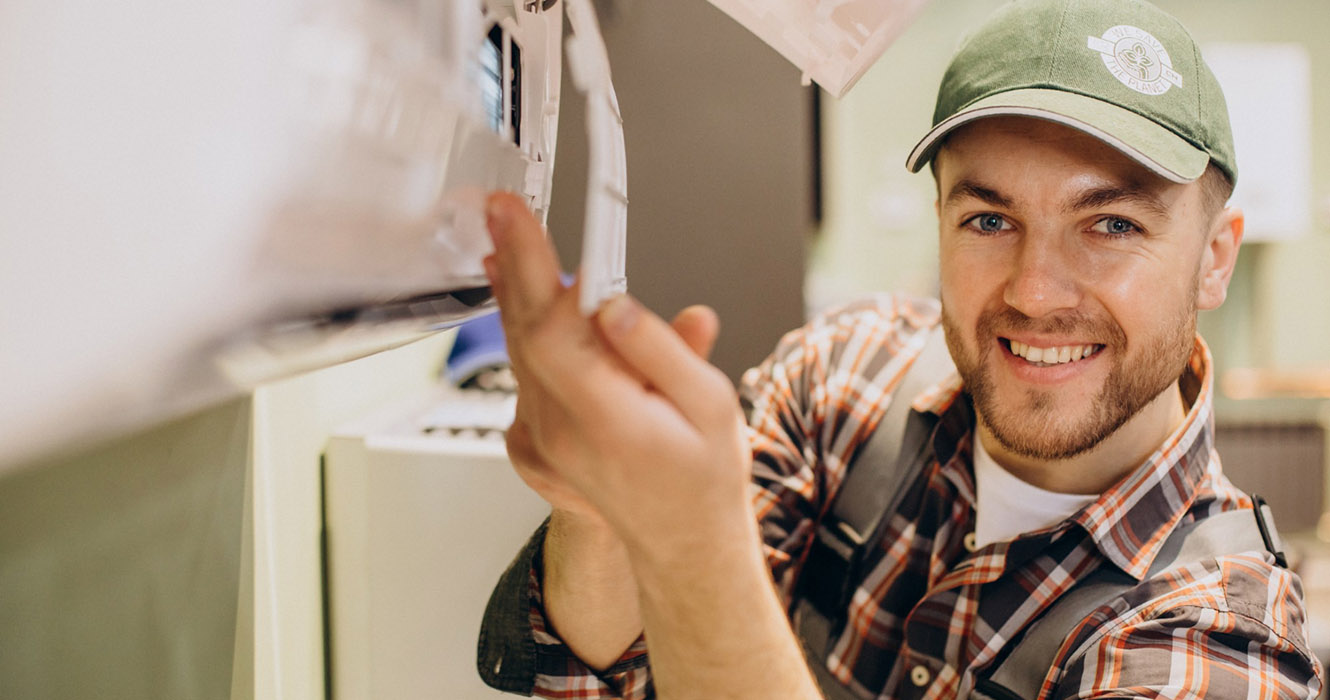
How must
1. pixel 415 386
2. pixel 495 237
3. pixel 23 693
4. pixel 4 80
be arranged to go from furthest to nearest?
pixel 415 386 → pixel 23 693 → pixel 495 237 → pixel 4 80

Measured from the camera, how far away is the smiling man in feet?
2.69

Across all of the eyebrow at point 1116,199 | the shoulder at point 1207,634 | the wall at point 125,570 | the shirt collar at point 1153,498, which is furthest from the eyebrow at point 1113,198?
the wall at point 125,570

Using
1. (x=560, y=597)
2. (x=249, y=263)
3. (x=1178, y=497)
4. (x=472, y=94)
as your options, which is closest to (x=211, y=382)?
(x=249, y=263)

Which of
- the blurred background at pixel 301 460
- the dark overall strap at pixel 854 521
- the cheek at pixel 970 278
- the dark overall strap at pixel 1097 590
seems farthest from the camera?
A: the dark overall strap at pixel 854 521

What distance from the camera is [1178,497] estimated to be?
3.03 ft

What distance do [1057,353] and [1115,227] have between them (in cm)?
15

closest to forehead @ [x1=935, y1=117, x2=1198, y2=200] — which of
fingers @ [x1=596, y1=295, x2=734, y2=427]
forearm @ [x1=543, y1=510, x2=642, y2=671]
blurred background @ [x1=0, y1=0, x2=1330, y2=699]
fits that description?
blurred background @ [x1=0, y1=0, x2=1330, y2=699]

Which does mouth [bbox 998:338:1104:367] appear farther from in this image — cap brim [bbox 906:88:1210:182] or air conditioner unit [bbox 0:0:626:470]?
air conditioner unit [bbox 0:0:626:470]

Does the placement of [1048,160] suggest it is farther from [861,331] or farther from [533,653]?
[533,653]

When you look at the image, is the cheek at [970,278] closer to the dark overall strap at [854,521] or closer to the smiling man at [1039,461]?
the smiling man at [1039,461]

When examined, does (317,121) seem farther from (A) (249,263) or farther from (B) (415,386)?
(B) (415,386)

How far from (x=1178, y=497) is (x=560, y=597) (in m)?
0.66

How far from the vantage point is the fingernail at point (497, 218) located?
1.18ft

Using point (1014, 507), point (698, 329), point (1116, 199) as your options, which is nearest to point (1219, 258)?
point (1116, 199)
